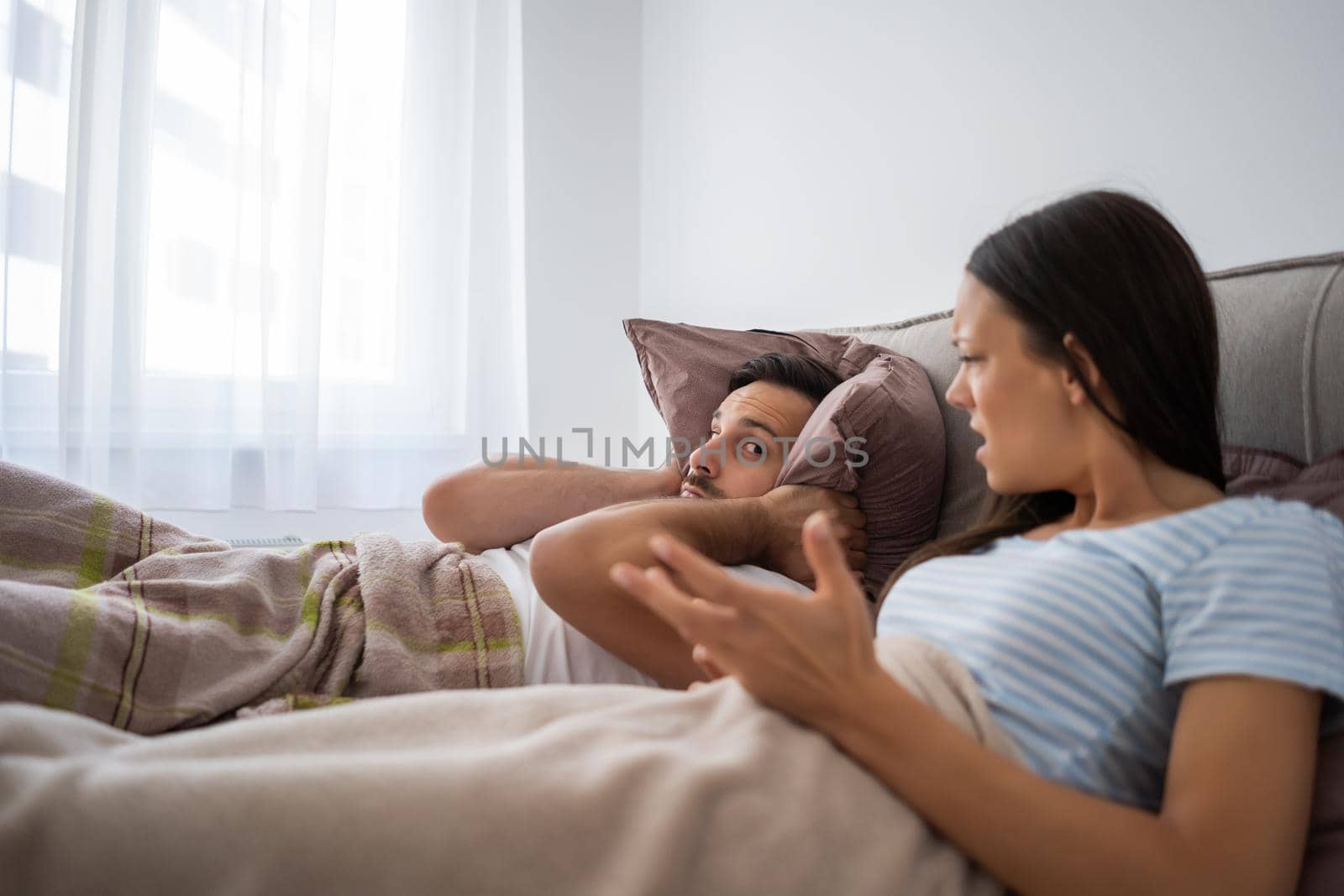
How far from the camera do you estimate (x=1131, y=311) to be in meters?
0.70

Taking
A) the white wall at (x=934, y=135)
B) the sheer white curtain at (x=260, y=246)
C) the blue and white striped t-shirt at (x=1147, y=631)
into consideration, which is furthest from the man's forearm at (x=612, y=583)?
the sheer white curtain at (x=260, y=246)

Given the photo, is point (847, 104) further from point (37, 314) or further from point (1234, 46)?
point (37, 314)

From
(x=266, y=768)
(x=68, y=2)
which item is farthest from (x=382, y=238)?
(x=266, y=768)

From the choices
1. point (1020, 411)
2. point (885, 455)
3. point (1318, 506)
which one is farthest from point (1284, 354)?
point (885, 455)

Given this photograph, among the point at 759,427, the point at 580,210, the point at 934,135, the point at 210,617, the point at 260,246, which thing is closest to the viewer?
the point at 210,617

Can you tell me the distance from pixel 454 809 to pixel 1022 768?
34 centimetres

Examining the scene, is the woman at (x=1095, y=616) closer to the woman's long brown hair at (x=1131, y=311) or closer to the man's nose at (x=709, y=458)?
the woman's long brown hair at (x=1131, y=311)

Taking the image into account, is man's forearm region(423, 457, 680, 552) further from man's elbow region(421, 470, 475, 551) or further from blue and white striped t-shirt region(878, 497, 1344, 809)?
blue and white striped t-shirt region(878, 497, 1344, 809)

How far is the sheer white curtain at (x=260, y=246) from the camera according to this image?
7.41 ft

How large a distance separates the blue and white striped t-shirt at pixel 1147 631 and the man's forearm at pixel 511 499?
89 centimetres

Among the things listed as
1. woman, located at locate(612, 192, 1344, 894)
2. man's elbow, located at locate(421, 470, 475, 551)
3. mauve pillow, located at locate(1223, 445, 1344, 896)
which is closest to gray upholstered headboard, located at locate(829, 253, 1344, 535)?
mauve pillow, located at locate(1223, 445, 1344, 896)

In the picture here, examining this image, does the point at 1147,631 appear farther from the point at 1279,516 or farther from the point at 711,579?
the point at 711,579

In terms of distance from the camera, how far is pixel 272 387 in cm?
249

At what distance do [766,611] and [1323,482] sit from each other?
53cm
